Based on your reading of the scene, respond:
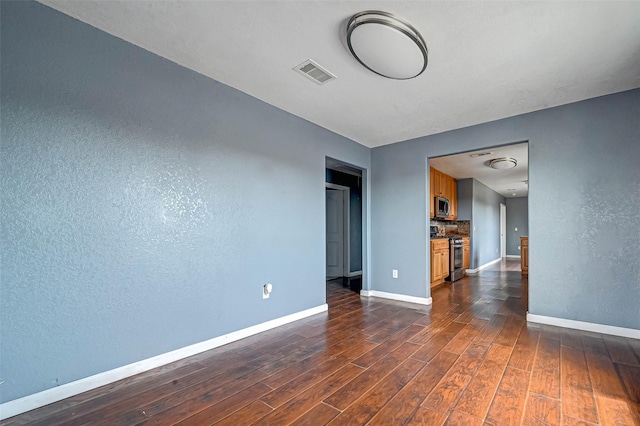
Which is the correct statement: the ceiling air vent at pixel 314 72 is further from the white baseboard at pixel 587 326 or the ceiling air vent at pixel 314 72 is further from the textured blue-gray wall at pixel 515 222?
the textured blue-gray wall at pixel 515 222

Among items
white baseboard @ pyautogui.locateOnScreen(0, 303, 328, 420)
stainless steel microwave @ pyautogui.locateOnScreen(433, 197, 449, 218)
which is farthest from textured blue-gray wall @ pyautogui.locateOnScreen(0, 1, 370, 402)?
stainless steel microwave @ pyautogui.locateOnScreen(433, 197, 449, 218)

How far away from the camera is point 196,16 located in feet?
6.35

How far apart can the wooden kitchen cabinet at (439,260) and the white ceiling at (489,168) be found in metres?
1.50

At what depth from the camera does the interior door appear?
258 inches

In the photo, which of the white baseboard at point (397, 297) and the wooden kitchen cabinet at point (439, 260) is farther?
the wooden kitchen cabinet at point (439, 260)

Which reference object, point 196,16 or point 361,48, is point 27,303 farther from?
point 361,48

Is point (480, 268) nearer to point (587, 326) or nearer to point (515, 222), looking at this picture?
point (587, 326)

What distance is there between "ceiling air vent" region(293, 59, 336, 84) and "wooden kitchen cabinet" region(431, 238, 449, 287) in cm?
357

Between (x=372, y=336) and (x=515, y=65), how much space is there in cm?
277

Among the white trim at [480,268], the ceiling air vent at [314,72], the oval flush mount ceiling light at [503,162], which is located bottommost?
the white trim at [480,268]

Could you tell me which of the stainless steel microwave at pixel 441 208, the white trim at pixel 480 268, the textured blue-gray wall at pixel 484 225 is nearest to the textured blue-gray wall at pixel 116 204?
the stainless steel microwave at pixel 441 208

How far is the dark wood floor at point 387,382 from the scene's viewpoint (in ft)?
5.56

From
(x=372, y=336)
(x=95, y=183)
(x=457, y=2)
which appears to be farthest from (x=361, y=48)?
(x=372, y=336)

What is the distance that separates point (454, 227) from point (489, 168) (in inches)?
76.0
